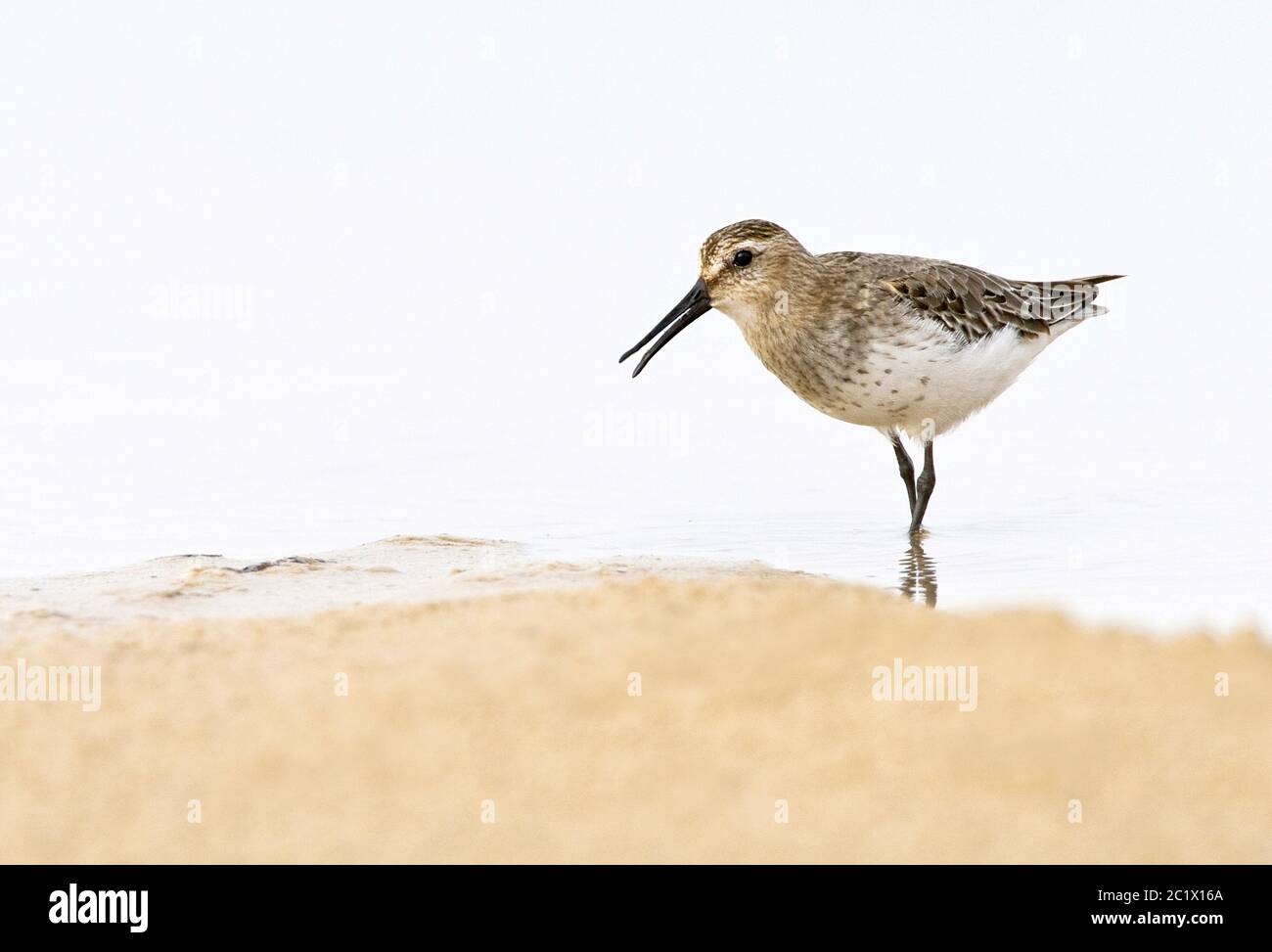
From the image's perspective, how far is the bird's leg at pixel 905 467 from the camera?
9742 mm

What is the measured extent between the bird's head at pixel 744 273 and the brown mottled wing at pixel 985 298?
1.99 feet

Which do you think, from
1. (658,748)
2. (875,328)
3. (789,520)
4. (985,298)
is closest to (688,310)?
(875,328)

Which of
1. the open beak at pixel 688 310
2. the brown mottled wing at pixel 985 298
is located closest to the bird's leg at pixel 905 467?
the brown mottled wing at pixel 985 298

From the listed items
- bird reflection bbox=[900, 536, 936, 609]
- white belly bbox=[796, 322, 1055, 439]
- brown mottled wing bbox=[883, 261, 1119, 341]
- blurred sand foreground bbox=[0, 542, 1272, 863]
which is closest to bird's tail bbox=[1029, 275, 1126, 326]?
brown mottled wing bbox=[883, 261, 1119, 341]

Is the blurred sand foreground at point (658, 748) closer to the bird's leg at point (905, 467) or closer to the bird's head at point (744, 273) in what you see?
the bird's head at point (744, 273)

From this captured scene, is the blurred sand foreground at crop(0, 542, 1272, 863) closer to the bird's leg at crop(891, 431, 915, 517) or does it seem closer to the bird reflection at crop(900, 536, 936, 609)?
the bird reflection at crop(900, 536, 936, 609)

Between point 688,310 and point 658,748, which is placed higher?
point 688,310

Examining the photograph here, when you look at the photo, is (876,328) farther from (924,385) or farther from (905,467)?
(905,467)

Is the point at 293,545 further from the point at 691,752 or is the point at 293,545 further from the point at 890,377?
the point at 691,752

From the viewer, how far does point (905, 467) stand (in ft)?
32.3

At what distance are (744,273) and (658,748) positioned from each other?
576 centimetres

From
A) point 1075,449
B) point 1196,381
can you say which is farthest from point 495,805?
point 1196,381

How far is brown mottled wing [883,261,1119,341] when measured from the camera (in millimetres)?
9227
